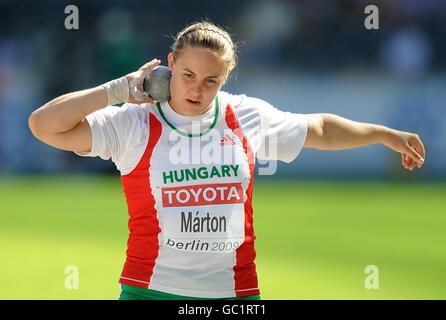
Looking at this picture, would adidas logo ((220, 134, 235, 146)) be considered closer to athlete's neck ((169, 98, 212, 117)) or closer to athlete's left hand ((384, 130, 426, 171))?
athlete's neck ((169, 98, 212, 117))

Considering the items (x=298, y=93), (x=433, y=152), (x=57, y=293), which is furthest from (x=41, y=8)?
(x=57, y=293)

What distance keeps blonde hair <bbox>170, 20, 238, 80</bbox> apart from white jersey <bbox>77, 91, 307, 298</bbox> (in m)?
0.33

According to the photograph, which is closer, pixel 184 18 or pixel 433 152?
pixel 433 152

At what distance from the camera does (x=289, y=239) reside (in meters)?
12.2

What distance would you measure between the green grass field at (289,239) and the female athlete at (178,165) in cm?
341

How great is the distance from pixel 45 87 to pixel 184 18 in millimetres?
3414

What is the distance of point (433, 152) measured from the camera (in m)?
19.0

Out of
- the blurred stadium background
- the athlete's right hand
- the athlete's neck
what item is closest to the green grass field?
the blurred stadium background

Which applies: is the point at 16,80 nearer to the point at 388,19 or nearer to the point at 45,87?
the point at 45,87

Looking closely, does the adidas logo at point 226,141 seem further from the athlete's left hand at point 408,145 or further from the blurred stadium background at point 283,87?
the blurred stadium background at point 283,87

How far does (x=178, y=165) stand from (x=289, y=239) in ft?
23.8

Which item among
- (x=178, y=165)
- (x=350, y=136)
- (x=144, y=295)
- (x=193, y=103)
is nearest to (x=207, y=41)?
(x=193, y=103)

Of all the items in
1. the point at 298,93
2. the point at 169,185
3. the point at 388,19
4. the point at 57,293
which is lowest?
the point at 57,293

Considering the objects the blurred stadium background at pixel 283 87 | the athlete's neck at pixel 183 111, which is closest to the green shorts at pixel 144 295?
the athlete's neck at pixel 183 111
